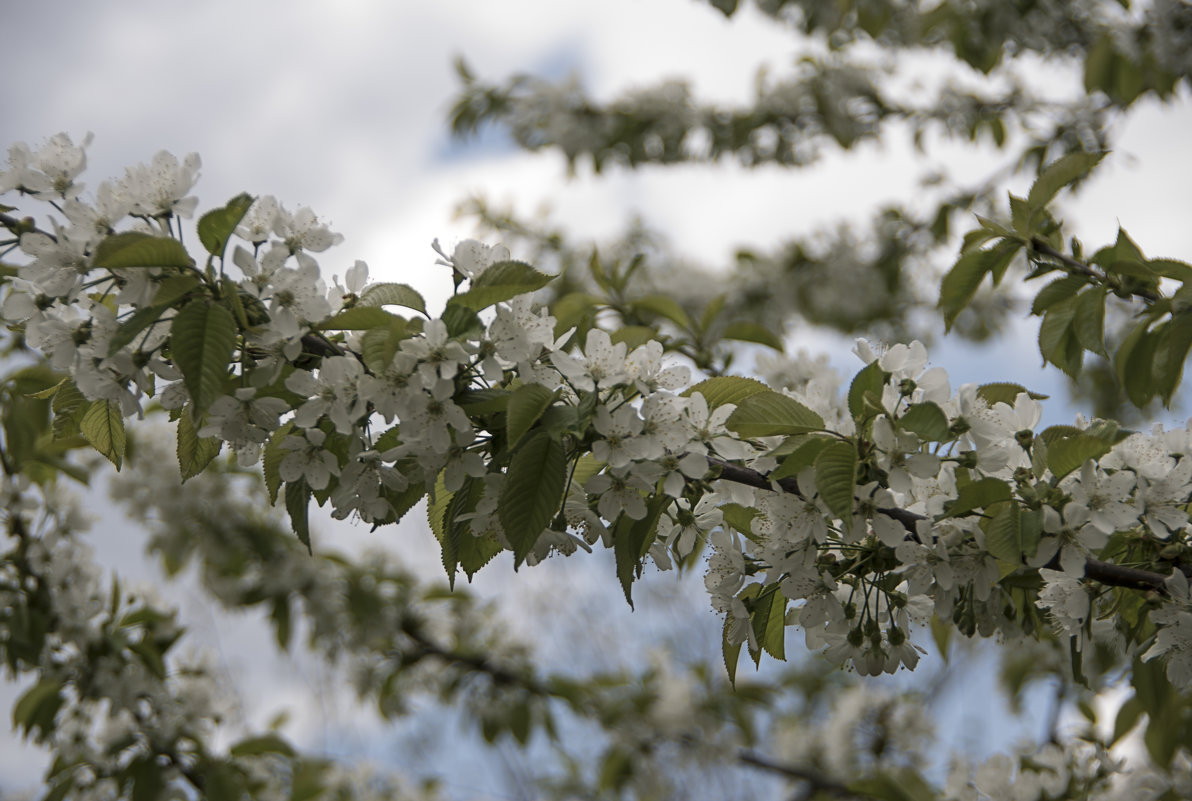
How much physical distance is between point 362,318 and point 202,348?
205 millimetres

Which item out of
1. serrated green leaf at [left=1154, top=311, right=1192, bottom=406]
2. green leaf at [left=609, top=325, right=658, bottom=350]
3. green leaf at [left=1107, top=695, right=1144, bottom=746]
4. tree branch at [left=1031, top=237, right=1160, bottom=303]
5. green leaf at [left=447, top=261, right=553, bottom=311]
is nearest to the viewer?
green leaf at [left=447, top=261, right=553, bottom=311]

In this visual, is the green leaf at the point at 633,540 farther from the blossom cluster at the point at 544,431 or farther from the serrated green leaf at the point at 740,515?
the serrated green leaf at the point at 740,515

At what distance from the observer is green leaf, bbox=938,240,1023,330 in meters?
1.80

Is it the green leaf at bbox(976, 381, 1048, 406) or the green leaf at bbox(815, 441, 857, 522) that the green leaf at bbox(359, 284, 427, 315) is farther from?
the green leaf at bbox(976, 381, 1048, 406)

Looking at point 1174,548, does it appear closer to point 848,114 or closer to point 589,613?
point 848,114

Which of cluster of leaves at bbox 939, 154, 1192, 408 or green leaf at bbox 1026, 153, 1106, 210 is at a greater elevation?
green leaf at bbox 1026, 153, 1106, 210

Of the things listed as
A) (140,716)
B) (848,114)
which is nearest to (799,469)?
(140,716)

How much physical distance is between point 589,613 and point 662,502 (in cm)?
657

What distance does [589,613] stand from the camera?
771cm

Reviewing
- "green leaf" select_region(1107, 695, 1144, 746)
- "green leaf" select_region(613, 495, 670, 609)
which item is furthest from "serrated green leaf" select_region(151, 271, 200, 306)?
"green leaf" select_region(1107, 695, 1144, 746)

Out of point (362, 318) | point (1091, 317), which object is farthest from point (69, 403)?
point (1091, 317)

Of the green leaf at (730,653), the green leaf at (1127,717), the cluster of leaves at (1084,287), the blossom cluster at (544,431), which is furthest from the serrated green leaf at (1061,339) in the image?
the green leaf at (1127,717)

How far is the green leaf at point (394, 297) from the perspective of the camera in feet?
4.24

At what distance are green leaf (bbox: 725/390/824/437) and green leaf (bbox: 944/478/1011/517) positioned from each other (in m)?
0.22
